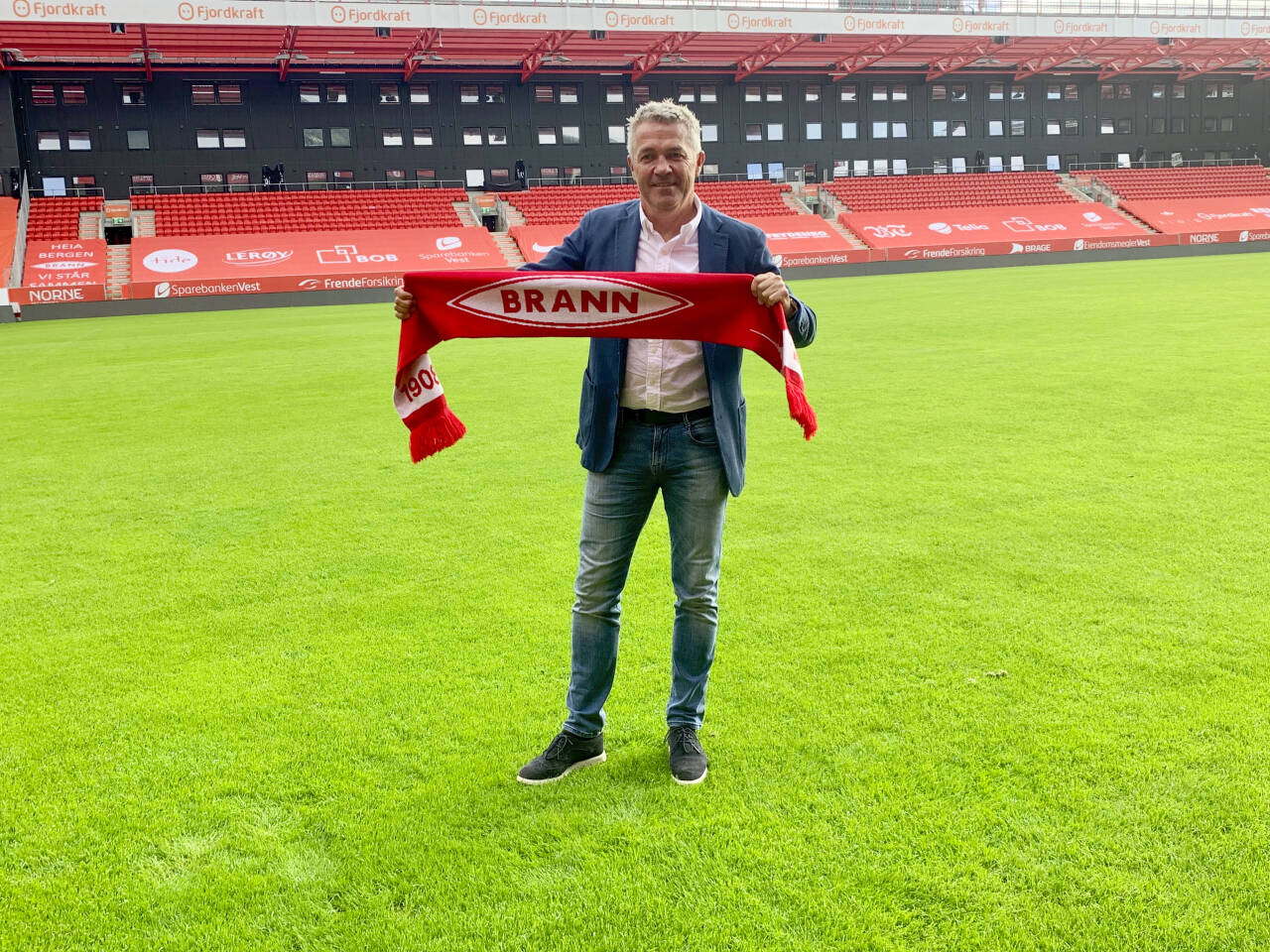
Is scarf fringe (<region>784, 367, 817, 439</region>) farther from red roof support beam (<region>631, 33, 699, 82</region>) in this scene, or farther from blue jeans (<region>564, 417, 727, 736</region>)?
red roof support beam (<region>631, 33, 699, 82</region>)

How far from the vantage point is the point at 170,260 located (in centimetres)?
2828

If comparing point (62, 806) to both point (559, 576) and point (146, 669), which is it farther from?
point (559, 576)

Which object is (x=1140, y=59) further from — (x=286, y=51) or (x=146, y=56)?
(x=146, y=56)

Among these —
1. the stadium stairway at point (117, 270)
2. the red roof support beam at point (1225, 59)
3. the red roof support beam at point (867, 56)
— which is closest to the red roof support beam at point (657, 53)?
the red roof support beam at point (867, 56)

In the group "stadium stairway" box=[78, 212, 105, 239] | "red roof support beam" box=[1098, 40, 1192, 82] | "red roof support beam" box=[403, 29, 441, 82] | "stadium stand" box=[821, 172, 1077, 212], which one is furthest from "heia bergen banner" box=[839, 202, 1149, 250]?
"stadium stairway" box=[78, 212, 105, 239]

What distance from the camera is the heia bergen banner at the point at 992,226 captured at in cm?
3503

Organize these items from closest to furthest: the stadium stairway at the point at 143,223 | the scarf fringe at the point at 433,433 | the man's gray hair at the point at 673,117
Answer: the man's gray hair at the point at 673,117 < the scarf fringe at the point at 433,433 < the stadium stairway at the point at 143,223

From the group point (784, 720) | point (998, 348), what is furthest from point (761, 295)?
point (998, 348)

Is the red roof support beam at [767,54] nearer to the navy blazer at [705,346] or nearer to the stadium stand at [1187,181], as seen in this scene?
the stadium stand at [1187,181]

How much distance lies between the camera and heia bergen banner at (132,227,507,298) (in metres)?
26.8

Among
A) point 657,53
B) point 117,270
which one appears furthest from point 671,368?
point 657,53

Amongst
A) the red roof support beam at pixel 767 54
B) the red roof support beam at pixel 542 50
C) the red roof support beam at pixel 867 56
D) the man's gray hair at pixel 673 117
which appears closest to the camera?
the man's gray hair at pixel 673 117

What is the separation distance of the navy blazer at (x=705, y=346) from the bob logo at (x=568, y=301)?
87mm

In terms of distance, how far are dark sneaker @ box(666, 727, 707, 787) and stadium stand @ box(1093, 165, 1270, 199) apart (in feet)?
145
